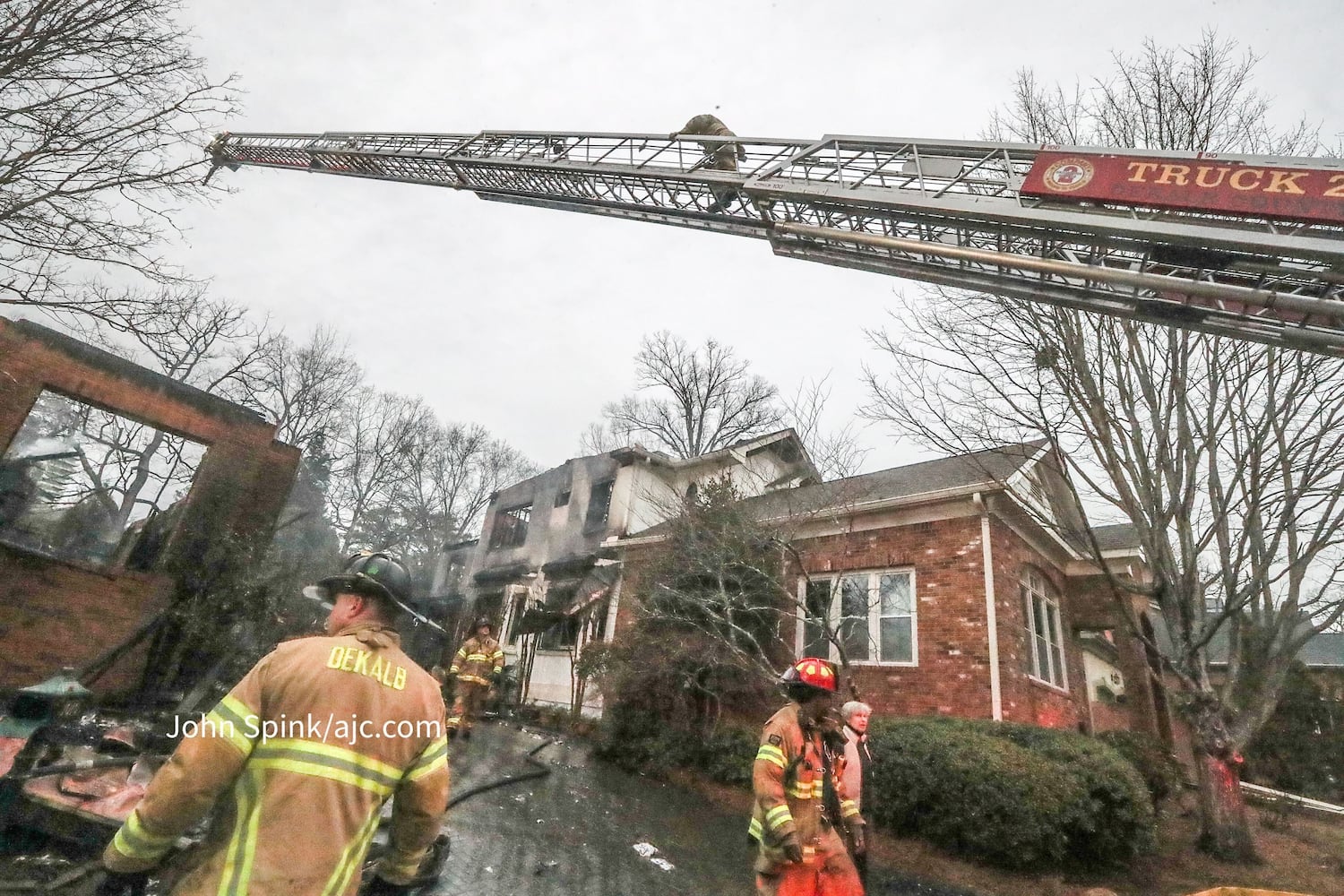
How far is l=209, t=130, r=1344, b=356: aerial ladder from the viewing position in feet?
14.1

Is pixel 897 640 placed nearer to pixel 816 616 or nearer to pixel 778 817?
pixel 816 616

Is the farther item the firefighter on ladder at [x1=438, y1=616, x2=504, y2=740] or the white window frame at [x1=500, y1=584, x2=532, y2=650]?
the white window frame at [x1=500, y1=584, x2=532, y2=650]

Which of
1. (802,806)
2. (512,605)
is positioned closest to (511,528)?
(512,605)

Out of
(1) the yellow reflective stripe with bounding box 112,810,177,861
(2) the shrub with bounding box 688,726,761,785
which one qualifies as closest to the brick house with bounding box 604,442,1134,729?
(2) the shrub with bounding box 688,726,761,785

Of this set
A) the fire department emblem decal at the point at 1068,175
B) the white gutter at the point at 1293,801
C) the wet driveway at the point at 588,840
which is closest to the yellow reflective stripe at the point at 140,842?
the wet driveway at the point at 588,840

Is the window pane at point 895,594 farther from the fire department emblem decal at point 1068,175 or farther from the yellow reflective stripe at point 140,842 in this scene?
the yellow reflective stripe at point 140,842

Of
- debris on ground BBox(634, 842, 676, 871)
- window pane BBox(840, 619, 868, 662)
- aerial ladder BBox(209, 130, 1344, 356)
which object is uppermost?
aerial ladder BBox(209, 130, 1344, 356)

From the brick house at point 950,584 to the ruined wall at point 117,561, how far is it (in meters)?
8.83

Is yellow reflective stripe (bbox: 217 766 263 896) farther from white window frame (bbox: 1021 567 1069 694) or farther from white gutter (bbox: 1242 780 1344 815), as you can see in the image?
white gutter (bbox: 1242 780 1344 815)

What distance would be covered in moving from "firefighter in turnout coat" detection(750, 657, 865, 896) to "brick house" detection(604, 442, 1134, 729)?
545 cm

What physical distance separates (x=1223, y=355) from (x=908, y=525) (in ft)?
15.4

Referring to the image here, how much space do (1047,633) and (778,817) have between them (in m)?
10.7

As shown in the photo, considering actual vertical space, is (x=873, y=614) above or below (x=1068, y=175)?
below

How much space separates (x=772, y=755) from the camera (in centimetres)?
351
